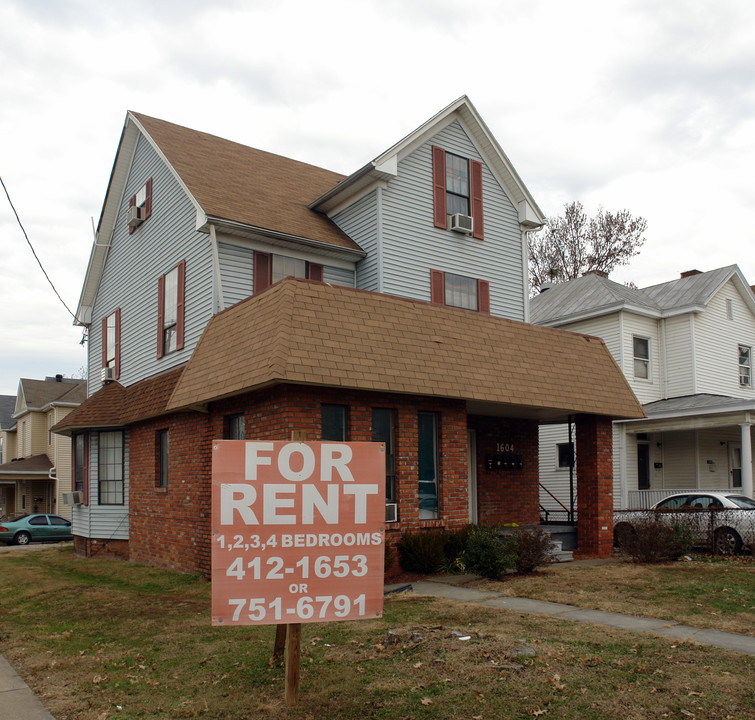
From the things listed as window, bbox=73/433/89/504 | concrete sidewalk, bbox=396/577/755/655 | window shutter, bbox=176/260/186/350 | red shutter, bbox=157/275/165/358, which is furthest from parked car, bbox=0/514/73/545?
concrete sidewalk, bbox=396/577/755/655

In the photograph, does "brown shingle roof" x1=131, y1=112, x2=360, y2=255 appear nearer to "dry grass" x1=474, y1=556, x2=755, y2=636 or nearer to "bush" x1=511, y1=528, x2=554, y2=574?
"bush" x1=511, y1=528, x2=554, y2=574

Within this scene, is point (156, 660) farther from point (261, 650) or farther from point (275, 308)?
point (275, 308)

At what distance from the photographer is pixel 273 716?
563 centimetres

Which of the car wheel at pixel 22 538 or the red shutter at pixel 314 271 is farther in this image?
the car wheel at pixel 22 538

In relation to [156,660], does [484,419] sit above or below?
above

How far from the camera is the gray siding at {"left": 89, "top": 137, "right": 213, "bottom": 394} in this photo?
15781 millimetres

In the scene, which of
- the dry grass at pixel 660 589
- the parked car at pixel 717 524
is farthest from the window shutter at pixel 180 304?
the parked car at pixel 717 524

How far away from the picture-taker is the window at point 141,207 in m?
18.8

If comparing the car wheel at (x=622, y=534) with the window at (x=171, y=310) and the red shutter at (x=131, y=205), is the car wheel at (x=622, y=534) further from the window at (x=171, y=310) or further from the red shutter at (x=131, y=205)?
the red shutter at (x=131, y=205)

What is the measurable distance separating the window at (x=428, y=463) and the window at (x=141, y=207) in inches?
375

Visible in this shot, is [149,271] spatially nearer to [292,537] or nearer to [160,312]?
[160,312]

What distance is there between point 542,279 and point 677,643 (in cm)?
3310

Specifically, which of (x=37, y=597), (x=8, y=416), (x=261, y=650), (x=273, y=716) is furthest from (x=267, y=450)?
(x=8, y=416)

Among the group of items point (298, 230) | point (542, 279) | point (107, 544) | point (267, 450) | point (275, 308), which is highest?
point (542, 279)
